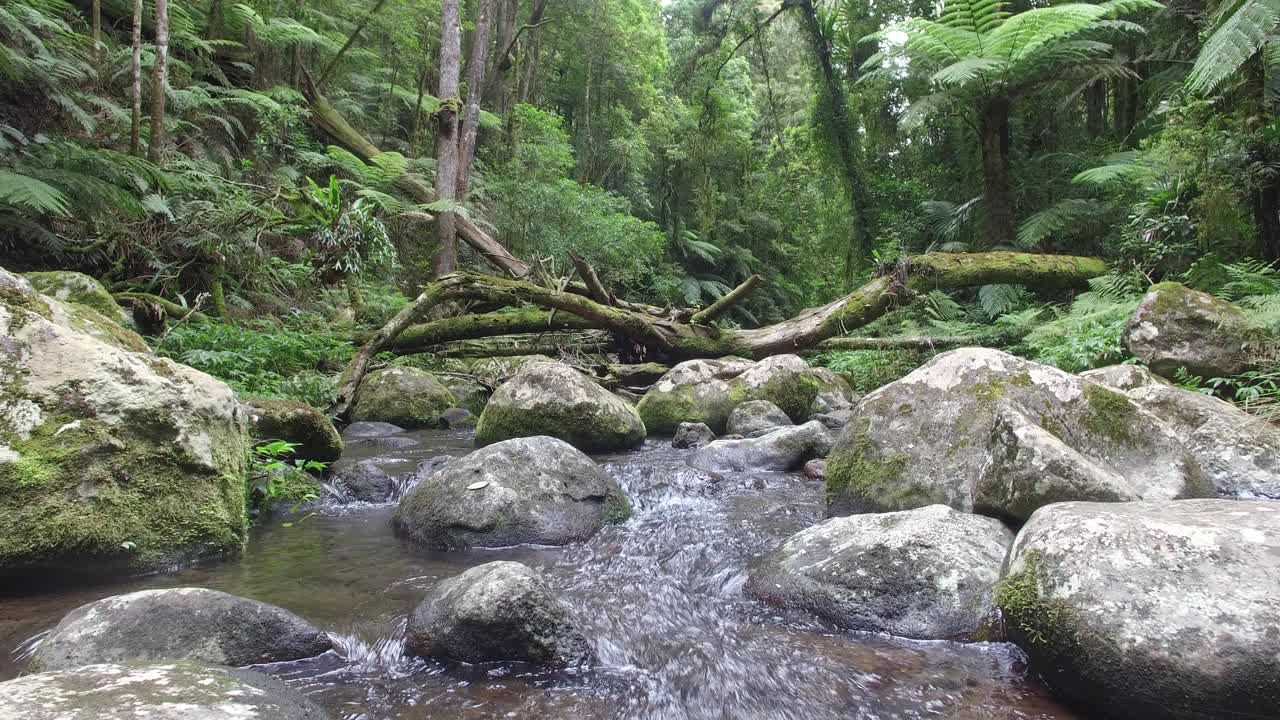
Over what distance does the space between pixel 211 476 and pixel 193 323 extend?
5.97 metres

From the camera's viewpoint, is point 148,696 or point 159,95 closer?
point 148,696

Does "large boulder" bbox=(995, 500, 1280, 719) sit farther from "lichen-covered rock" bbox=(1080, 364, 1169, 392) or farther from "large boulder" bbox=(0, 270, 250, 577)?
"large boulder" bbox=(0, 270, 250, 577)

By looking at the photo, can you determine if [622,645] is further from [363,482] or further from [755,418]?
[755,418]

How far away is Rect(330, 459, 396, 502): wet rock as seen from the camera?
4953 mm

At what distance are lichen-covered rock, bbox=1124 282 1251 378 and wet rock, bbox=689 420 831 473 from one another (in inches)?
112

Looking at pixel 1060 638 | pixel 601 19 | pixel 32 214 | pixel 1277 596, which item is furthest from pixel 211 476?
pixel 601 19

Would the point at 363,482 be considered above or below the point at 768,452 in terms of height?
above

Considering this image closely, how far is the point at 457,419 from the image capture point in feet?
27.7

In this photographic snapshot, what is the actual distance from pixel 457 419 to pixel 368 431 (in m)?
1.21

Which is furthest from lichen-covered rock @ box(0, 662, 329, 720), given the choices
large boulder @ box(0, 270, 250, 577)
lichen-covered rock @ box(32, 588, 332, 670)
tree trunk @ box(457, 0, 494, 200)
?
tree trunk @ box(457, 0, 494, 200)

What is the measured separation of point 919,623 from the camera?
9.19ft

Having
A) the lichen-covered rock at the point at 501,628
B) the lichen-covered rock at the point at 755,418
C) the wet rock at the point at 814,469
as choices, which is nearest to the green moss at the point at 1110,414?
the wet rock at the point at 814,469

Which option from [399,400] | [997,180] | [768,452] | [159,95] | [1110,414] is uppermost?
[159,95]

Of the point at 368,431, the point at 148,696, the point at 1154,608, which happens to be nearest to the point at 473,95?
the point at 368,431
